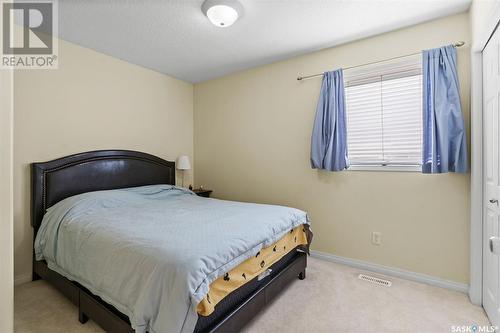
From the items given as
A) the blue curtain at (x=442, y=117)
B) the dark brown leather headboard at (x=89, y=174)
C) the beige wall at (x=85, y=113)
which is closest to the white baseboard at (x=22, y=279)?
the beige wall at (x=85, y=113)

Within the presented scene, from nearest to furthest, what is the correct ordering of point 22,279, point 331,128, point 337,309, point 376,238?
point 337,309, point 22,279, point 376,238, point 331,128

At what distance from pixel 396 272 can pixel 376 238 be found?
36 cm

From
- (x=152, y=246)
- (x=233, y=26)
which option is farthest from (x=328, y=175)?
(x=152, y=246)

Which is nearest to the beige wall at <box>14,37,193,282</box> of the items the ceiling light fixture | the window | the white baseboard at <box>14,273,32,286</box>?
the white baseboard at <box>14,273,32,286</box>

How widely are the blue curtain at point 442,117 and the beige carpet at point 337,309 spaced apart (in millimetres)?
1113

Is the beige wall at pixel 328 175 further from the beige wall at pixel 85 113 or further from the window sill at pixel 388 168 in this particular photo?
the beige wall at pixel 85 113

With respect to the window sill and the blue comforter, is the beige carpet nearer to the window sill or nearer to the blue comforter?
the blue comforter

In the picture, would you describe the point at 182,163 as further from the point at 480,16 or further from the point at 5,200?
the point at 480,16

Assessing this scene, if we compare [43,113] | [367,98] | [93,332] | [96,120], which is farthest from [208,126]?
[93,332]

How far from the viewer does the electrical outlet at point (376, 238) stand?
256cm

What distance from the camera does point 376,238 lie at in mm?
→ 2580

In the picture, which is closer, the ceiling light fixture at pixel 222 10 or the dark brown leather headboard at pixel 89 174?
the ceiling light fixture at pixel 222 10

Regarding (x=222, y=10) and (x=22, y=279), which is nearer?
(x=222, y=10)

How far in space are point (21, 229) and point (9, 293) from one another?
131 centimetres
